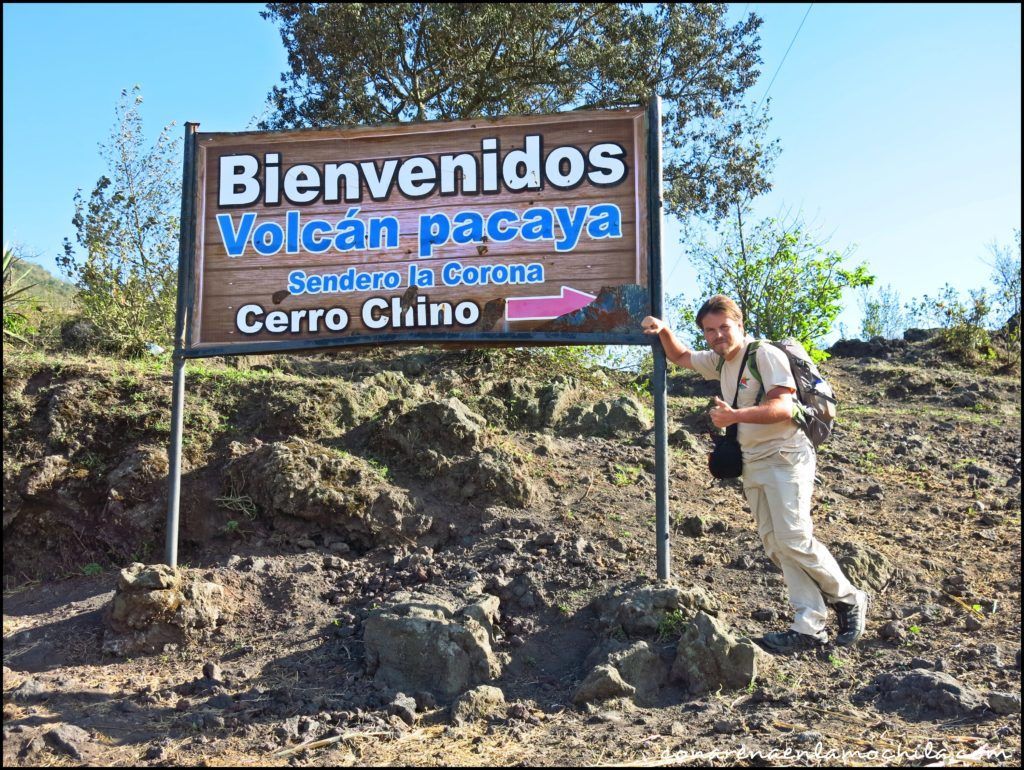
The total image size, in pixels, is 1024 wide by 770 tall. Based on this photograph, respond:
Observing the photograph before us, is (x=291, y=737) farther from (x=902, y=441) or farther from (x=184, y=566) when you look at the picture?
(x=902, y=441)

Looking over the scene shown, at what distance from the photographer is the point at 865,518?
21.6 feet

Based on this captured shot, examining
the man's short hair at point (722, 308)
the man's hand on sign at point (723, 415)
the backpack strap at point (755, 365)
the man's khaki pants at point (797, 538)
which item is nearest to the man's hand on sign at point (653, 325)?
the man's short hair at point (722, 308)

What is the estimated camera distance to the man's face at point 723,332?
454 cm

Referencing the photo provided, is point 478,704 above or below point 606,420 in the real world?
below

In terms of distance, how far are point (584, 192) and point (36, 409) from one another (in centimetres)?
430

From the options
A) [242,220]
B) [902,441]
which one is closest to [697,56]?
[902,441]

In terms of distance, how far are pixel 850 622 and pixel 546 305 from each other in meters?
2.54

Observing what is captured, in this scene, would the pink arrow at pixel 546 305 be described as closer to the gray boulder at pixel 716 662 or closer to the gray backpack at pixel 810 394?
the gray backpack at pixel 810 394

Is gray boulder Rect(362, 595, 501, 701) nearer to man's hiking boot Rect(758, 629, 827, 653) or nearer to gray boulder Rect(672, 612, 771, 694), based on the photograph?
gray boulder Rect(672, 612, 771, 694)

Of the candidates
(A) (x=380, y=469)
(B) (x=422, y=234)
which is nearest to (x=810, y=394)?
(B) (x=422, y=234)

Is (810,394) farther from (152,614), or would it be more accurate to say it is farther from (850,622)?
(152,614)

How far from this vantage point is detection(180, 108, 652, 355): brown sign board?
202 inches

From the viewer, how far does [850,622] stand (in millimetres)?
4480

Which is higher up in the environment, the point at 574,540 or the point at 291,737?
the point at 574,540
